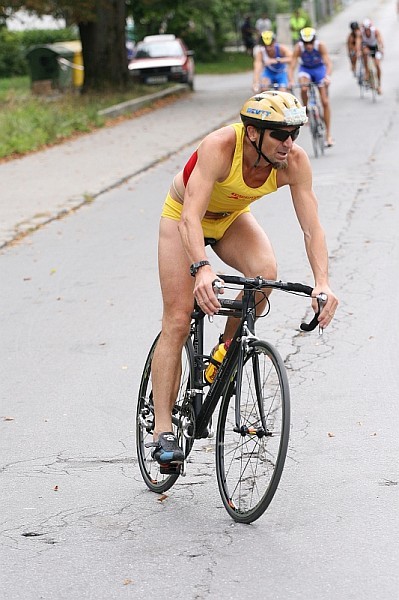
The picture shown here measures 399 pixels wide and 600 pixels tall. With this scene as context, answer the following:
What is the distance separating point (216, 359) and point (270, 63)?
1488cm

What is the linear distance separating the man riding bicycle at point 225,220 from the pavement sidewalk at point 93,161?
7.53 m

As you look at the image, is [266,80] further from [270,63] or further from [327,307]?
[327,307]

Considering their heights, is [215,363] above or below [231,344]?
below

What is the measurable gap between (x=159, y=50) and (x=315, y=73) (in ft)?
68.5

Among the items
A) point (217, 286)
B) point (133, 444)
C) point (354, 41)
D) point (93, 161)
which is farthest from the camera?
point (354, 41)

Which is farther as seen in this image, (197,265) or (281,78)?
(281,78)

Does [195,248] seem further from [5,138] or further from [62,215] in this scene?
[5,138]

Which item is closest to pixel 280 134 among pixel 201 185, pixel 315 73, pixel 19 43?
pixel 201 185

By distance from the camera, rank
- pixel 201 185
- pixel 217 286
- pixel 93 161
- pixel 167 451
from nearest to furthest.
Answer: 1. pixel 217 286
2. pixel 201 185
3. pixel 167 451
4. pixel 93 161

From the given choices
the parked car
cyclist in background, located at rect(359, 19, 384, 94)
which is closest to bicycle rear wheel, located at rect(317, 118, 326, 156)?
cyclist in background, located at rect(359, 19, 384, 94)

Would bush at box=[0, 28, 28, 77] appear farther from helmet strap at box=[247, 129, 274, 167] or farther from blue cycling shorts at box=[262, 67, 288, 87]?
helmet strap at box=[247, 129, 274, 167]

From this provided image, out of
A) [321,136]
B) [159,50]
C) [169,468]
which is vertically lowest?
[159,50]

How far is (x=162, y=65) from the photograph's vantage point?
3675cm

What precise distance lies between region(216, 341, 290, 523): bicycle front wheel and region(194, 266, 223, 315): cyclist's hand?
28 centimetres
